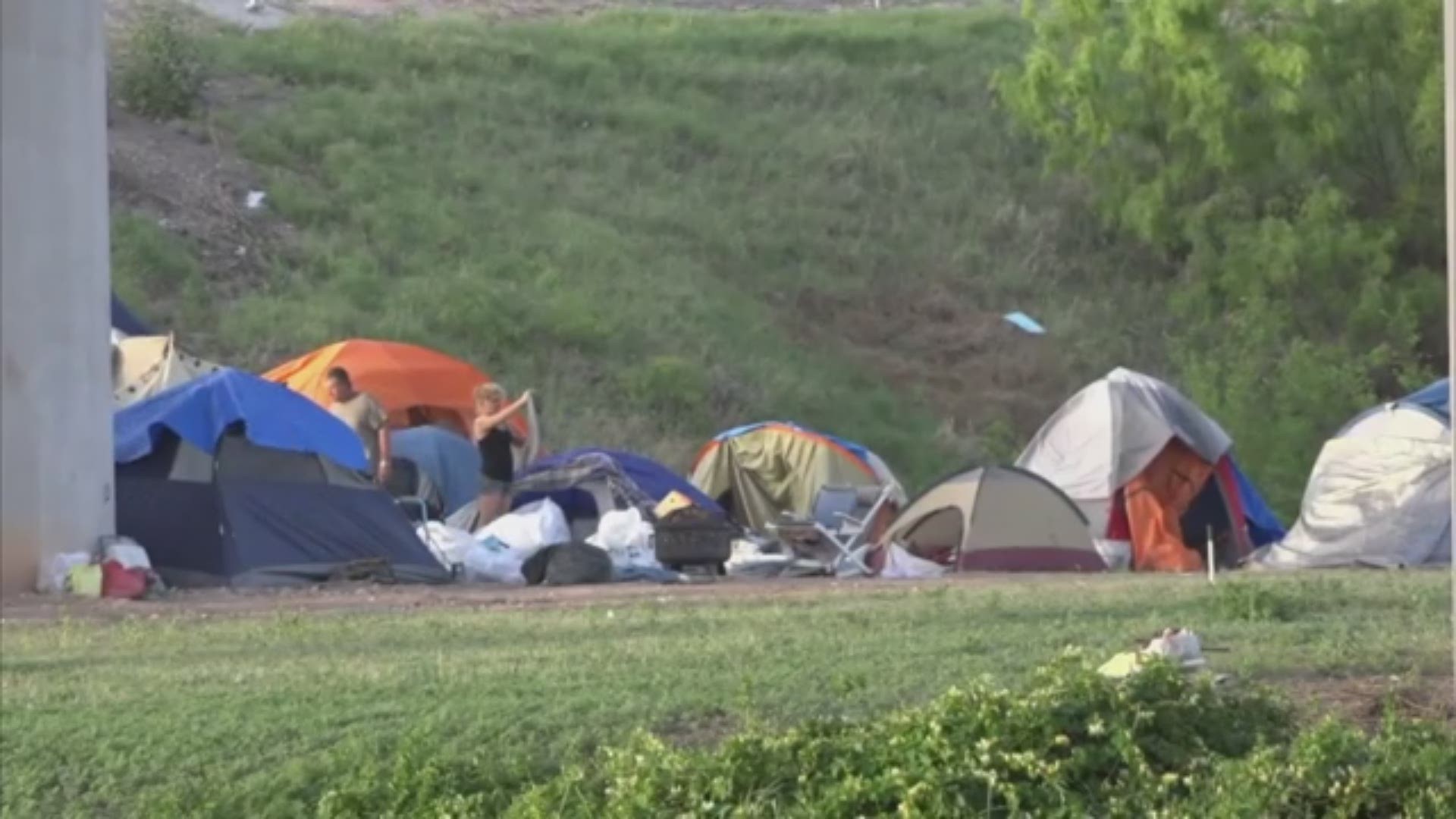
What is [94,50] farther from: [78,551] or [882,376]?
[882,376]

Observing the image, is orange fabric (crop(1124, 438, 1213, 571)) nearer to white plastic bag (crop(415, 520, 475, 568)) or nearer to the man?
white plastic bag (crop(415, 520, 475, 568))

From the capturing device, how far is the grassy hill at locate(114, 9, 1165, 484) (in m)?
35.7

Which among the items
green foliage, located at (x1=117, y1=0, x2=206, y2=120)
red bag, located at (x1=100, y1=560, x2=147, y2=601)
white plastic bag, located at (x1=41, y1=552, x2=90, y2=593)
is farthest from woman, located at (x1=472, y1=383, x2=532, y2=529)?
green foliage, located at (x1=117, y1=0, x2=206, y2=120)

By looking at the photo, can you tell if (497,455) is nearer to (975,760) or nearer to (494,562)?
(494,562)

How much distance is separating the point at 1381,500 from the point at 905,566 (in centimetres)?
395

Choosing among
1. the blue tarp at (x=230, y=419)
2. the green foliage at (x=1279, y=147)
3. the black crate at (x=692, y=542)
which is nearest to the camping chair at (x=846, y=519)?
the black crate at (x=692, y=542)

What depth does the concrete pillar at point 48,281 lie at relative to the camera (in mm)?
17250

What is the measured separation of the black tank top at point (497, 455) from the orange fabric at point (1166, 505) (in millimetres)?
5232

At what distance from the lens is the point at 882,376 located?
3916 centimetres

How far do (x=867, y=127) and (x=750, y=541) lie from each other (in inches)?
1051

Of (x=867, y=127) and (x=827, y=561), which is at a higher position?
(x=867, y=127)

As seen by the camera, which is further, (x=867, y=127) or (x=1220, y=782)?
(x=867, y=127)

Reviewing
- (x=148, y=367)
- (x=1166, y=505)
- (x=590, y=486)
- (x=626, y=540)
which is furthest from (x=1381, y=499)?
(x=148, y=367)

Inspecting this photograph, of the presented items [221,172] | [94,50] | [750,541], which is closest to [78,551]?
[94,50]
